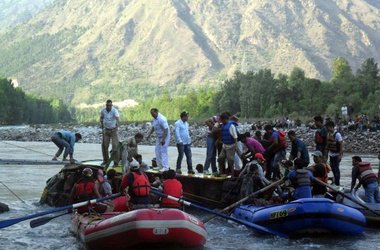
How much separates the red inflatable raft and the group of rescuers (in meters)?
1.45

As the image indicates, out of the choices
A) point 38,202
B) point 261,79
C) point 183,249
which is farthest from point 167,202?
point 261,79

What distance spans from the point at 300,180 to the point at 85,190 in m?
5.49

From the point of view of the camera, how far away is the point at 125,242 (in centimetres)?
1354

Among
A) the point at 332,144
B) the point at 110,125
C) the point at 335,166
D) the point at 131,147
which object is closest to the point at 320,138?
the point at 332,144

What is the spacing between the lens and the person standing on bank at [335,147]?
2058 centimetres

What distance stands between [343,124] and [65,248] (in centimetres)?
6127

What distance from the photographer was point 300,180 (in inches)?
659

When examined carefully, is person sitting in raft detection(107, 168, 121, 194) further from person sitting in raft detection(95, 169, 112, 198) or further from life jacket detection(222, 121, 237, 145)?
life jacket detection(222, 121, 237, 145)

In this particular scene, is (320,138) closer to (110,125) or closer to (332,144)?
(332,144)

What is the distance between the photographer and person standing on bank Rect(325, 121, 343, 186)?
20578 millimetres

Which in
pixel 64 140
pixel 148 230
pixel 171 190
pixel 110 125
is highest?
pixel 110 125

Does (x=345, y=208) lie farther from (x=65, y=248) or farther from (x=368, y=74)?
(x=368, y=74)

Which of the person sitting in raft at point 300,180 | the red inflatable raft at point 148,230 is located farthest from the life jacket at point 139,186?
the person sitting in raft at point 300,180

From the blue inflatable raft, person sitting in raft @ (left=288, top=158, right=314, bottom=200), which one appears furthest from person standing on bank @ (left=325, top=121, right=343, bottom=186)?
the blue inflatable raft
